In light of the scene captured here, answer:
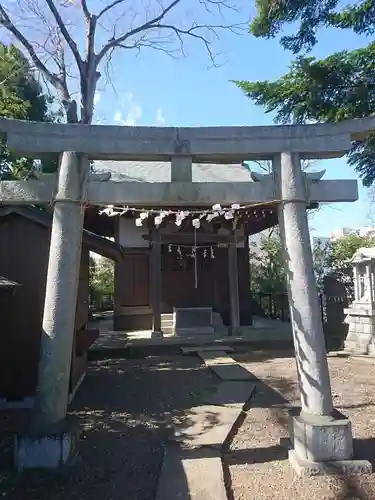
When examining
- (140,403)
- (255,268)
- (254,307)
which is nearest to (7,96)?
(140,403)

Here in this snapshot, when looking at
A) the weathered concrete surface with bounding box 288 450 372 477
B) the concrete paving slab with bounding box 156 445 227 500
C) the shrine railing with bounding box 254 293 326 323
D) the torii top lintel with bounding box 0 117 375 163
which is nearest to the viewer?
the concrete paving slab with bounding box 156 445 227 500

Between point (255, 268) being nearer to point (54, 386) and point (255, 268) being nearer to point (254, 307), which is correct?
point (254, 307)

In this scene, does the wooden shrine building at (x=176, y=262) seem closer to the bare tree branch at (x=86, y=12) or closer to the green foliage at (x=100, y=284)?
the bare tree branch at (x=86, y=12)

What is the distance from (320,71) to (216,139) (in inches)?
182

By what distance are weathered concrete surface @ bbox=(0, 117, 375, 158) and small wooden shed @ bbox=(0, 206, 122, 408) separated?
2274 mm

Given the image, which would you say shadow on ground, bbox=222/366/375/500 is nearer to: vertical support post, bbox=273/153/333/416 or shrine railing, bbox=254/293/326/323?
vertical support post, bbox=273/153/333/416

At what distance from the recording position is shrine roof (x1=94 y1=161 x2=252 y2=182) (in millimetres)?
14383

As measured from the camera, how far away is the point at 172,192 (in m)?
4.95

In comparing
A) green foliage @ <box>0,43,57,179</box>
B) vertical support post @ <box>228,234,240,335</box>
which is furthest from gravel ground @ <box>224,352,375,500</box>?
green foliage @ <box>0,43,57,179</box>

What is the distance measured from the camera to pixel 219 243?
1359 cm

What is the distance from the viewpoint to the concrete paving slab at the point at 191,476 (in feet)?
12.6

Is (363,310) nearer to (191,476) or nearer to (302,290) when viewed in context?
(302,290)

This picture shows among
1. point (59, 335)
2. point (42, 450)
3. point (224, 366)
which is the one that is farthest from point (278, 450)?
point (224, 366)

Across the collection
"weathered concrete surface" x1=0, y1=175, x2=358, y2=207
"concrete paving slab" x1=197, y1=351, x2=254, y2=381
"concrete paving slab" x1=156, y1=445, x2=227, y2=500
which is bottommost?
"concrete paving slab" x1=156, y1=445, x2=227, y2=500
